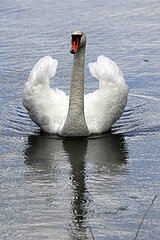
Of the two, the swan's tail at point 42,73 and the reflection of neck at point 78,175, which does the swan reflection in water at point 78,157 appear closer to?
the reflection of neck at point 78,175

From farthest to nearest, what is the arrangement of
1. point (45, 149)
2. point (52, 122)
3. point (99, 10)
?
point (99, 10) → point (52, 122) → point (45, 149)

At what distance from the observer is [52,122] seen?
9141mm

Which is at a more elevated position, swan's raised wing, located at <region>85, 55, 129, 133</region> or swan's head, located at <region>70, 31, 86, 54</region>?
swan's head, located at <region>70, 31, 86, 54</region>

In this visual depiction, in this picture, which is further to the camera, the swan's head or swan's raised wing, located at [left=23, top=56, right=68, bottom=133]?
swan's raised wing, located at [left=23, top=56, right=68, bottom=133]

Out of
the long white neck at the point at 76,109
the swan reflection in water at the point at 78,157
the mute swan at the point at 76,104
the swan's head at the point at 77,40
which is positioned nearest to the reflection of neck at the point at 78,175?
the swan reflection in water at the point at 78,157

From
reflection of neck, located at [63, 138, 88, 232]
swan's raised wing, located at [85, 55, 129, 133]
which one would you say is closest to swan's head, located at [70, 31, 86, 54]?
swan's raised wing, located at [85, 55, 129, 133]

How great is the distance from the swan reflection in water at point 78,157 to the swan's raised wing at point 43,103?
0.73 ft

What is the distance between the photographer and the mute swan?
880cm

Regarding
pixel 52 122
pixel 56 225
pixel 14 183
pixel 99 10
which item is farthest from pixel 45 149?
pixel 99 10

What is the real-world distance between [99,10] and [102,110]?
37.5ft

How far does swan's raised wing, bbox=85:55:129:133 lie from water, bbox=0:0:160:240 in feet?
0.70

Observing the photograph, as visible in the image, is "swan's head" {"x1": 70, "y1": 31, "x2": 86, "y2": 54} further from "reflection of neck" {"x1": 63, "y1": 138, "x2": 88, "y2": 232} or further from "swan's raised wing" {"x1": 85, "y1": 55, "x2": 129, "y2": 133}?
"reflection of neck" {"x1": 63, "y1": 138, "x2": 88, "y2": 232}

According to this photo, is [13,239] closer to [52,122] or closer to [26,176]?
[26,176]

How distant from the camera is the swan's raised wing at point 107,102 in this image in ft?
Result: 29.8
